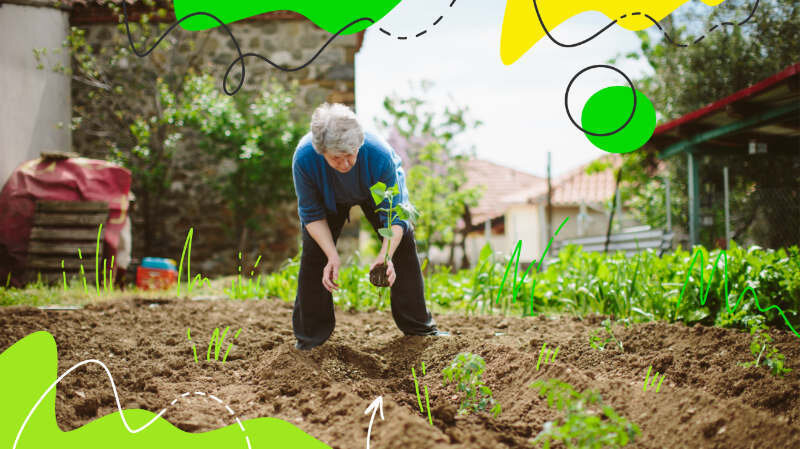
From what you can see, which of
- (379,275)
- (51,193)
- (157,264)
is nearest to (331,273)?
(379,275)

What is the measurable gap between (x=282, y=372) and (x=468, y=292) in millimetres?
2499

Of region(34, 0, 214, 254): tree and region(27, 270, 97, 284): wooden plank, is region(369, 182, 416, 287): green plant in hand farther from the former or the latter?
region(34, 0, 214, 254): tree

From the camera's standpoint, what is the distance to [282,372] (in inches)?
85.3

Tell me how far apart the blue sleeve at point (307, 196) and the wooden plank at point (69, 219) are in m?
3.38

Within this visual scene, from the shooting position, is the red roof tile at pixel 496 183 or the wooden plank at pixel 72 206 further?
the red roof tile at pixel 496 183

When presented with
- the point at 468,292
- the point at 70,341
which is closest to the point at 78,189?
the point at 70,341

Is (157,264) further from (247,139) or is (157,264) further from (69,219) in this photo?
(247,139)

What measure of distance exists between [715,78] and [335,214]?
25.6ft

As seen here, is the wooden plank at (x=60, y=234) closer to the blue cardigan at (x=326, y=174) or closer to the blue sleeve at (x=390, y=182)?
the blue cardigan at (x=326, y=174)

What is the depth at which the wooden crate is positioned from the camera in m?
4.78

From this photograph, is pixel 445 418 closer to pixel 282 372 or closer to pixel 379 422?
pixel 379 422

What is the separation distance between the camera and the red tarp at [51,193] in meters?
5.03

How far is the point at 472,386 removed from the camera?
6.14ft

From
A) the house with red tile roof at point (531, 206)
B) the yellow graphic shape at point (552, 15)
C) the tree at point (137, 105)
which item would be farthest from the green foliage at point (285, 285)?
the house with red tile roof at point (531, 206)
